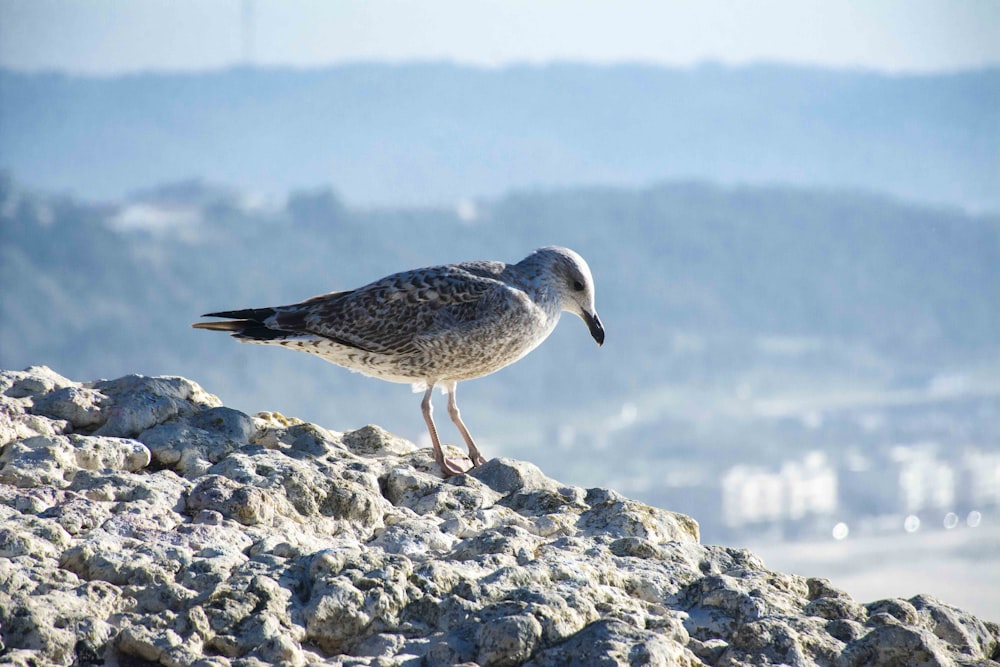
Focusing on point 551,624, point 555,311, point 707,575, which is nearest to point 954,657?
point 707,575

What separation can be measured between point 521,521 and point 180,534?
5.99 feet

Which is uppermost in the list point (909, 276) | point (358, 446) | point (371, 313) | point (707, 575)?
point (909, 276)

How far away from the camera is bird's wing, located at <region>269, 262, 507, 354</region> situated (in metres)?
8.86

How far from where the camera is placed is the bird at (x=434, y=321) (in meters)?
8.79

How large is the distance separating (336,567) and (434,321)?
389 centimetres

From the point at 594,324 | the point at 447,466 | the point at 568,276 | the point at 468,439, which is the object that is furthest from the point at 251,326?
the point at 594,324

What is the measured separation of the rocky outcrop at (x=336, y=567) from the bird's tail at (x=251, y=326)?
1.53m

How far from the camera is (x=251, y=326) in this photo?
8.91 m

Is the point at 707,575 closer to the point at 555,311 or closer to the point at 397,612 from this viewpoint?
the point at 397,612

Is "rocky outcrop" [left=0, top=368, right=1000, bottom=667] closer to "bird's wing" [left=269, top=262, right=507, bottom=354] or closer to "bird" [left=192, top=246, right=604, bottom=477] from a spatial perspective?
"bird" [left=192, top=246, right=604, bottom=477]

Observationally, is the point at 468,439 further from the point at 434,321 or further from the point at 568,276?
the point at 568,276

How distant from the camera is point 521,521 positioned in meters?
6.46

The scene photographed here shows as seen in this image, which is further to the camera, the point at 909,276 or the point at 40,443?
→ the point at 909,276

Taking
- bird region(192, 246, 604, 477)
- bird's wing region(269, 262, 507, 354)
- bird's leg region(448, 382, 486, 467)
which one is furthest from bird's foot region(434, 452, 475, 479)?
bird's wing region(269, 262, 507, 354)
